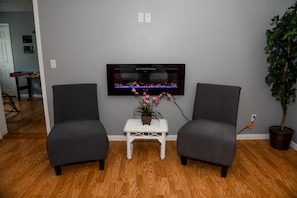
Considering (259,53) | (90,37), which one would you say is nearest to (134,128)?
(90,37)

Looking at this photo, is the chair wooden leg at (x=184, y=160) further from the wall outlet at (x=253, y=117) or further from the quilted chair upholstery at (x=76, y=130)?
the wall outlet at (x=253, y=117)

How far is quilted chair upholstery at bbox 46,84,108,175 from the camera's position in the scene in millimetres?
2229

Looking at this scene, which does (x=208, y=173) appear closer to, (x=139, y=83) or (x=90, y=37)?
(x=139, y=83)

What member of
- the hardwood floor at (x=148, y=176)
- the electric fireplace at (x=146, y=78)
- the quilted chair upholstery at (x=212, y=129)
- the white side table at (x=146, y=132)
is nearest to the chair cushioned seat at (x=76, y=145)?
the hardwood floor at (x=148, y=176)

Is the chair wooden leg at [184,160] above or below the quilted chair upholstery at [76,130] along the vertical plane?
below

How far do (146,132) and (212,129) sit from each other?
2.59 feet

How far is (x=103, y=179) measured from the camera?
2252mm

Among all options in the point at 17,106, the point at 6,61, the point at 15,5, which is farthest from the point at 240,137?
the point at 6,61

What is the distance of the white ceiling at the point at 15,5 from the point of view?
4.95 m

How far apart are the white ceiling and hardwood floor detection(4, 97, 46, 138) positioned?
2497 millimetres

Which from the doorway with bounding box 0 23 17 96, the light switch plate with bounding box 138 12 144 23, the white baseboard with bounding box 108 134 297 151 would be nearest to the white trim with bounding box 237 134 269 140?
the white baseboard with bounding box 108 134 297 151

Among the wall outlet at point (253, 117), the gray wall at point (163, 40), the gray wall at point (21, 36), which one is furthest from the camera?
the gray wall at point (21, 36)

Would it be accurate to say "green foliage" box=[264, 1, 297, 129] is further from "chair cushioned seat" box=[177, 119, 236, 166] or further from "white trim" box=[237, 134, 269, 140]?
"chair cushioned seat" box=[177, 119, 236, 166]

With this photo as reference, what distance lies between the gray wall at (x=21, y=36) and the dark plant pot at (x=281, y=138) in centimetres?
618
